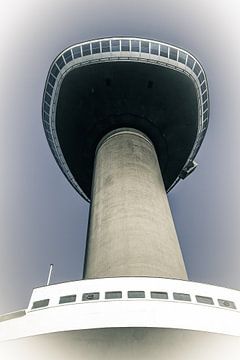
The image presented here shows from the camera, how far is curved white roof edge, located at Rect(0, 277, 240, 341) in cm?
1000

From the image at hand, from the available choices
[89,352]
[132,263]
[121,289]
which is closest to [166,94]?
[132,263]

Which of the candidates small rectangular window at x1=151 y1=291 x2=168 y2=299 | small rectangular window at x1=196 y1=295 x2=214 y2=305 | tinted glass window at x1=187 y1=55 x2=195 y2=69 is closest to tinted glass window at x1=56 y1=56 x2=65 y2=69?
tinted glass window at x1=187 y1=55 x2=195 y2=69

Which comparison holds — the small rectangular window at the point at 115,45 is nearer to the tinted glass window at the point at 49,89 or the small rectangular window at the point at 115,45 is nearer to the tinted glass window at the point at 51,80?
the tinted glass window at the point at 51,80

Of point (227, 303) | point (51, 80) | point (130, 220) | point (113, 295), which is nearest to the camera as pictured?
point (113, 295)

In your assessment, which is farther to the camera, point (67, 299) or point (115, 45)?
point (115, 45)

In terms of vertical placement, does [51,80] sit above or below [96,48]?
above

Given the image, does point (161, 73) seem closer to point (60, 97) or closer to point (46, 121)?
point (60, 97)

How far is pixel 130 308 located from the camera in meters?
10.3

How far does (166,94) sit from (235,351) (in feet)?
65.2

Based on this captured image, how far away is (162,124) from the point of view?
2664cm

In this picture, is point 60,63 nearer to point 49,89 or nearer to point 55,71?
point 55,71

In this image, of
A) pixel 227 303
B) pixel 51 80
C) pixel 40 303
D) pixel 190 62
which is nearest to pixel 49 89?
A: pixel 51 80

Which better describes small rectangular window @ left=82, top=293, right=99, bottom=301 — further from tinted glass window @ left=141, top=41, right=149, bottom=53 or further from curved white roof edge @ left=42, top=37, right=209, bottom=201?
tinted glass window @ left=141, top=41, right=149, bottom=53

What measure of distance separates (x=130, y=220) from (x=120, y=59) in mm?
13522
